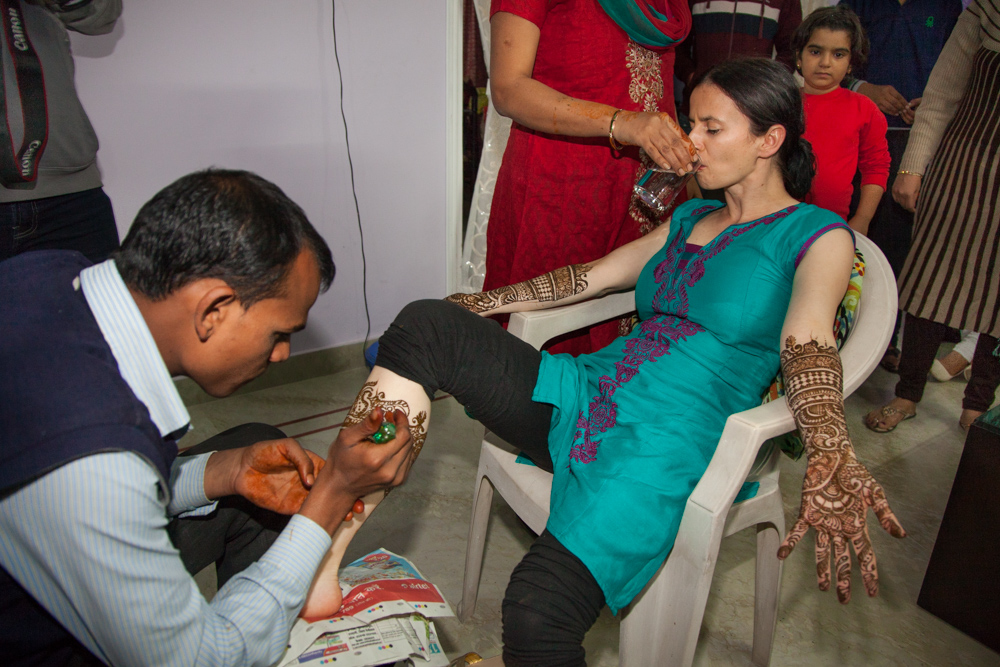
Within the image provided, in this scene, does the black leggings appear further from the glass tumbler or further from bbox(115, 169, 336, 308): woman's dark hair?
the glass tumbler

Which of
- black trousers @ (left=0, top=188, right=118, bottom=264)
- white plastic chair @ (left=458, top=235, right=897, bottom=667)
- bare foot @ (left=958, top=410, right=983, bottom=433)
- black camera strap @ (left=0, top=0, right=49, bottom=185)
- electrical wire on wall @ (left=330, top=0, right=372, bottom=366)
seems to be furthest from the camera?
bare foot @ (left=958, top=410, right=983, bottom=433)

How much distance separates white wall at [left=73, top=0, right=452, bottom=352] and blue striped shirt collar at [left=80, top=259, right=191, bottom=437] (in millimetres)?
1632

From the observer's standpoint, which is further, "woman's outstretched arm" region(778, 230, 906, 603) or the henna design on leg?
the henna design on leg

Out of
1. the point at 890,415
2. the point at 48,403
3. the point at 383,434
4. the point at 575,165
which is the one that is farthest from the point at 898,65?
the point at 48,403

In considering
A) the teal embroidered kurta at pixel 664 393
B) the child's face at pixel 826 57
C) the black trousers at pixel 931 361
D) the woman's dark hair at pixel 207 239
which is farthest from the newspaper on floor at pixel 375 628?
the black trousers at pixel 931 361

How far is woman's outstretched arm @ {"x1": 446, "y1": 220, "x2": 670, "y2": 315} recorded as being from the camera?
5.05ft

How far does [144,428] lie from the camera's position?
27.7 inches

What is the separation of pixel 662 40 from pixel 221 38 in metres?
1.45

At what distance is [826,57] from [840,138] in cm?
26

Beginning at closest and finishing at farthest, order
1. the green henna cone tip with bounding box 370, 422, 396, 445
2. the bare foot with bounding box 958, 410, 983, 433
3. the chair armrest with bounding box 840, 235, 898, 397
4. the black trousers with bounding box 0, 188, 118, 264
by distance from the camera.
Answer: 1. the green henna cone tip with bounding box 370, 422, 396, 445
2. the chair armrest with bounding box 840, 235, 898, 397
3. the black trousers with bounding box 0, 188, 118, 264
4. the bare foot with bounding box 958, 410, 983, 433

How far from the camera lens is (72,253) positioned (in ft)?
2.83

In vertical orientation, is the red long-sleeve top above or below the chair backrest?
above

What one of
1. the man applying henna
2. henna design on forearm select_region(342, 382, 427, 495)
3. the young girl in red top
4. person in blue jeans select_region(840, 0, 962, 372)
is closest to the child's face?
the young girl in red top

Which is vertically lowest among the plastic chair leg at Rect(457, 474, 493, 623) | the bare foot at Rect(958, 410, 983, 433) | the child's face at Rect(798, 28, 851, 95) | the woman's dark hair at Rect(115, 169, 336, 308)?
the bare foot at Rect(958, 410, 983, 433)
